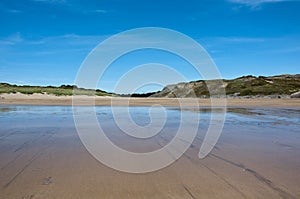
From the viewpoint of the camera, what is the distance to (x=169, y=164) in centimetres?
539

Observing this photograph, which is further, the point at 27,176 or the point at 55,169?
the point at 55,169

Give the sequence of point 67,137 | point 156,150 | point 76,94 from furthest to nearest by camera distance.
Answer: point 76,94 → point 67,137 → point 156,150

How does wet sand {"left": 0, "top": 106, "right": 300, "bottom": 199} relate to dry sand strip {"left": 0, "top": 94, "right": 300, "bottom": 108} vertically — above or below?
below

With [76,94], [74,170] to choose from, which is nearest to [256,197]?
[74,170]

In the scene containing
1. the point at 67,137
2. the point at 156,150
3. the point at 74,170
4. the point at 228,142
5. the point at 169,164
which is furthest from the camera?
the point at 67,137

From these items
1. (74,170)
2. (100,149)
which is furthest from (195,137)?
(74,170)

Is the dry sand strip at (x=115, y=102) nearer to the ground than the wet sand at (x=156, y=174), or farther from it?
farther from it

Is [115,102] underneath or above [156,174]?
above

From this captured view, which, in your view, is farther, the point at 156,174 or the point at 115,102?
the point at 115,102

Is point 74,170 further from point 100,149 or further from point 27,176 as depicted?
point 100,149

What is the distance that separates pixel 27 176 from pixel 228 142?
17.8ft

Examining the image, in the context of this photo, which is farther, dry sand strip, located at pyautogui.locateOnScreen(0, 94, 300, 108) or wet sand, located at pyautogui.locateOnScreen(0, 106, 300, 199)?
dry sand strip, located at pyautogui.locateOnScreen(0, 94, 300, 108)

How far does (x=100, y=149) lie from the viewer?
6.79 meters

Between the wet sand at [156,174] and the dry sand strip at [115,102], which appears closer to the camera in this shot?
the wet sand at [156,174]
